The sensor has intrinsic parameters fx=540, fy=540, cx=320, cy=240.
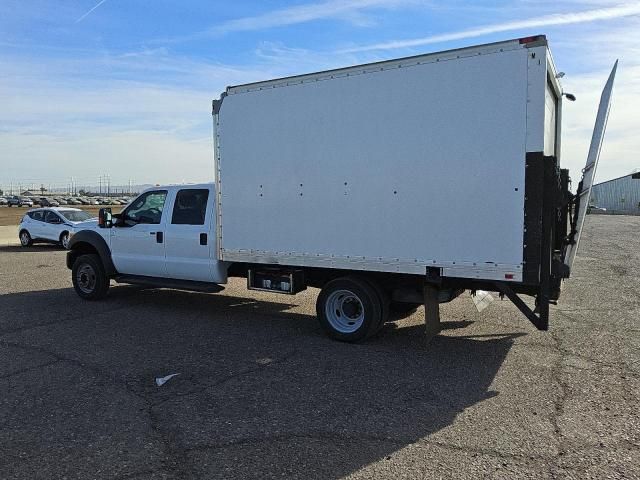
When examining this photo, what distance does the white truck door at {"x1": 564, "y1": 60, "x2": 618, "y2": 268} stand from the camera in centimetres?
603

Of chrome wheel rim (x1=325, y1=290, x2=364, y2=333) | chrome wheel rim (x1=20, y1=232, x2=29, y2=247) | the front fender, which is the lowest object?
chrome wheel rim (x1=325, y1=290, x2=364, y2=333)

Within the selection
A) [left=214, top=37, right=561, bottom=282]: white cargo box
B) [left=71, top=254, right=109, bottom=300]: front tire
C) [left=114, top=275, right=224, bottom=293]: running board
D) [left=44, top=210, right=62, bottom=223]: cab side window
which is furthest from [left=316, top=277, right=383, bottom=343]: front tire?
[left=44, top=210, right=62, bottom=223]: cab side window

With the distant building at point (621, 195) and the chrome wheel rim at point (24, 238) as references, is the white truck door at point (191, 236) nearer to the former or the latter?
the chrome wheel rim at point (24, 238)

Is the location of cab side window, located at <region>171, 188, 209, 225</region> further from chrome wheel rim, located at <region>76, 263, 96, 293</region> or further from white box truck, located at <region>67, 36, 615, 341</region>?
chrome wheel rim, located at <region>76, 263, 96, 293</region>

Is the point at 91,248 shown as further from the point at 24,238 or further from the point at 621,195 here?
the point at 621,195

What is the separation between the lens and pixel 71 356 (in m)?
6.20

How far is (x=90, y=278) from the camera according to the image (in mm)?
9562

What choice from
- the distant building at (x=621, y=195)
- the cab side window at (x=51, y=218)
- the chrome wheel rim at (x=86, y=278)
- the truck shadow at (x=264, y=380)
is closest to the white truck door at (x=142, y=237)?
the chrome wheel rim at (x=86, y=278)

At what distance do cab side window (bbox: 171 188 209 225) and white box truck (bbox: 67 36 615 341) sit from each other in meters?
0.06

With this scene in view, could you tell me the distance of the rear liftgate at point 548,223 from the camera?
5445 millimetres

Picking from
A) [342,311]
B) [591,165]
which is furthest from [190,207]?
[591,165]

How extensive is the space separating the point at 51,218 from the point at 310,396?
18082 millimetres

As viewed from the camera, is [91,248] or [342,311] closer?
[342,311]

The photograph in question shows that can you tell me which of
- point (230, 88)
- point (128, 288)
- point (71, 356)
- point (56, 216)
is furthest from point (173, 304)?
point (56, 216)
